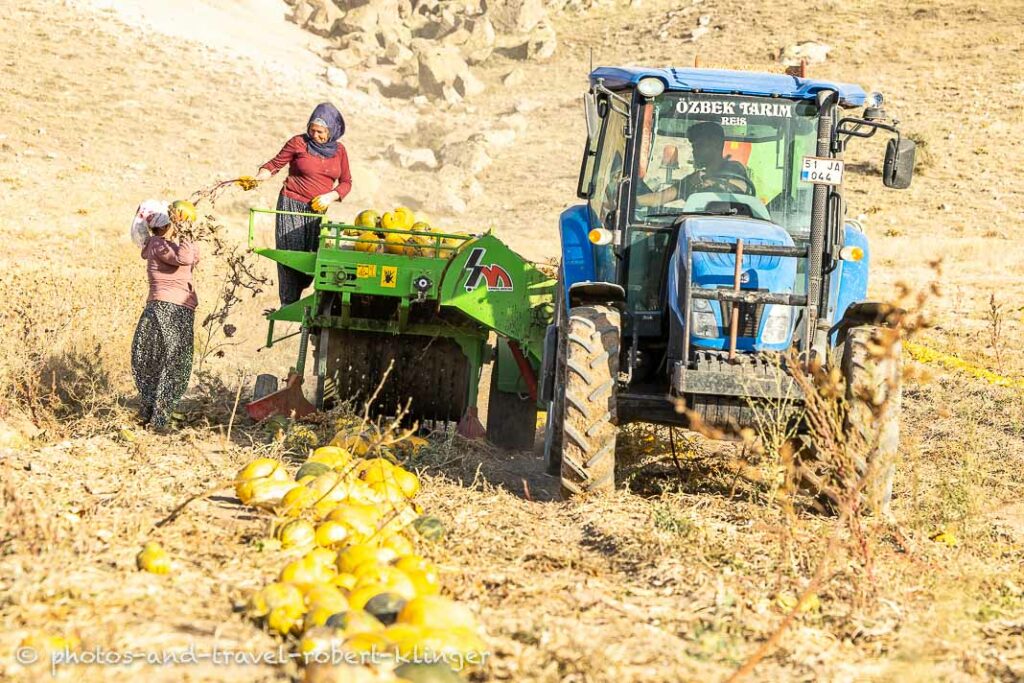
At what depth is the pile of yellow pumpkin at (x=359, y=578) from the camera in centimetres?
381

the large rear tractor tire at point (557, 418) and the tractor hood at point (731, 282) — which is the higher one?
the tractor hood at point (731, 282)

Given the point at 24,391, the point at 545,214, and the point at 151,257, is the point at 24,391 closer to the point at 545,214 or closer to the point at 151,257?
the point at 151,257

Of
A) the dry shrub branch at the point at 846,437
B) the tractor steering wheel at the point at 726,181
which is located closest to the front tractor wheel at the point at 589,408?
the dry shrub branch at the point at 846,437

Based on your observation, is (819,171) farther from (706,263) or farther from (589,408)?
(589,408)

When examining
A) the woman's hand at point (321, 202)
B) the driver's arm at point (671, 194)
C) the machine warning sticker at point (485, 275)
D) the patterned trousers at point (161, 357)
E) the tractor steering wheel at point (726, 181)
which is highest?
the tractor steering wheel at point (726, 181)

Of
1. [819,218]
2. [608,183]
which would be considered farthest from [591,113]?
[819,218]

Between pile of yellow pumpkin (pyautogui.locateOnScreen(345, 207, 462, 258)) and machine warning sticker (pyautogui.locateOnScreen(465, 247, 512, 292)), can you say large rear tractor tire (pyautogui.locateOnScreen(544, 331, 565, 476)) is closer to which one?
machine warning sticker (pyautogui.locateOnScreen(465, 247, 512, 292))

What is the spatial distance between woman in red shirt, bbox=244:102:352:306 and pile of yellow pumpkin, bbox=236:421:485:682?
12.2 ft

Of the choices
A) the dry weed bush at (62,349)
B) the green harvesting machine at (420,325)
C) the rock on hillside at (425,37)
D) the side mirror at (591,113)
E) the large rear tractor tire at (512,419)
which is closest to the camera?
the side mirror at (591,113)

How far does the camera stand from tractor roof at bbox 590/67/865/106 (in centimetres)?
748

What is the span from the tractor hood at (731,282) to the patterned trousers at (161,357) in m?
3.61

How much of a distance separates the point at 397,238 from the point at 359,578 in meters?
5.37

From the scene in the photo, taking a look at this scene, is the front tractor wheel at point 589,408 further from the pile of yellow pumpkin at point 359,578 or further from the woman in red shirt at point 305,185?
the woman in red shirt at point 305,185

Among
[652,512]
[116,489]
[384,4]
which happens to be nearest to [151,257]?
[116,489]
